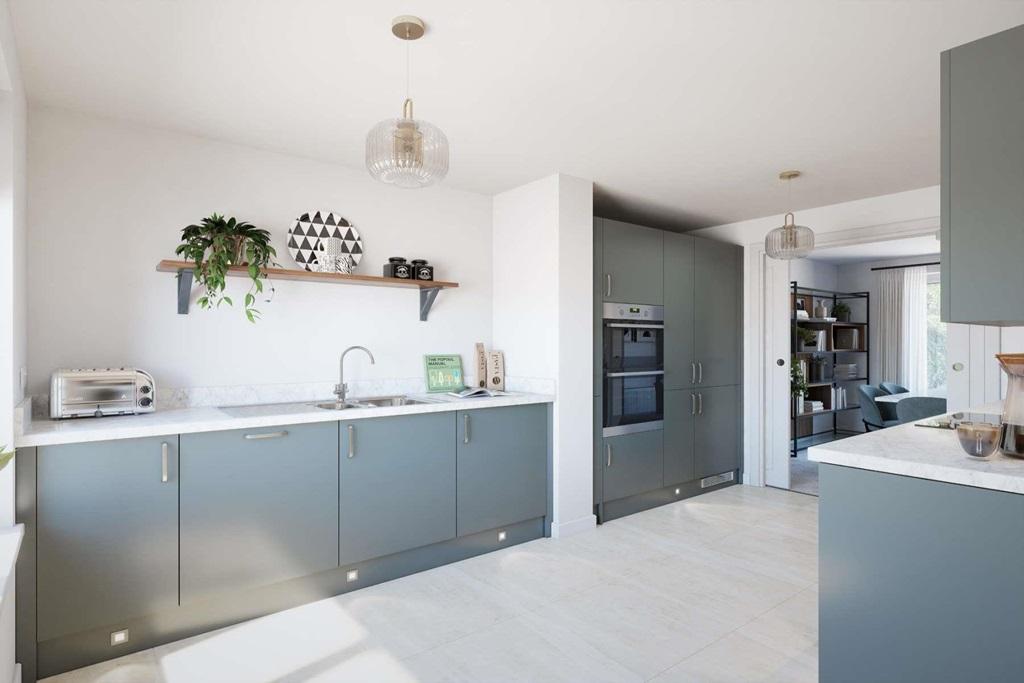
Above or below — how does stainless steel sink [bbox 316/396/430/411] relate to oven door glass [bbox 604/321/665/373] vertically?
below

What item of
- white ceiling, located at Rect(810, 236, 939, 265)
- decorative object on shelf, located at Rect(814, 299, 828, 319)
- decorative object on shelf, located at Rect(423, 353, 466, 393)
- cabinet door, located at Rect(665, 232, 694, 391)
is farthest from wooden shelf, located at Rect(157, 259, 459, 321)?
decorative object on shelf, located at Rect(814, 299, 828, 319)

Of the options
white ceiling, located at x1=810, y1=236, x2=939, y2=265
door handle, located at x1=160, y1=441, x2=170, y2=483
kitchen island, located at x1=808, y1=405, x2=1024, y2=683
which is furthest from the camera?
white ceiling, located at x1=810, y1=236, x2=939, y2=265

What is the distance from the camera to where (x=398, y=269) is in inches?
134

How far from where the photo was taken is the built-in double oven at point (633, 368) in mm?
3924

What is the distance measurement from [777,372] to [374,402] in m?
3.41

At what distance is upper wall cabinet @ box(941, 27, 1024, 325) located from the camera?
144 cm

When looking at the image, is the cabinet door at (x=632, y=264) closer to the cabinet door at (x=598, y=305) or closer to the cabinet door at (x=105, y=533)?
the cabinet door at (x=598, y=305)

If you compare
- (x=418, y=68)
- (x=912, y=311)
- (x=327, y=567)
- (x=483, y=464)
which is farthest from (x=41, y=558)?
(x=912, y=311)

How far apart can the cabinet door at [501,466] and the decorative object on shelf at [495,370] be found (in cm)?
44

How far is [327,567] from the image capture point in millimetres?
2689

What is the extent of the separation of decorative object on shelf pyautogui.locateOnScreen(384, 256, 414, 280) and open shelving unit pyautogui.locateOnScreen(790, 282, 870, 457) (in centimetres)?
464

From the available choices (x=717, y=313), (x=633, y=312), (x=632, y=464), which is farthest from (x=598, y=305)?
(x=717, y=313)

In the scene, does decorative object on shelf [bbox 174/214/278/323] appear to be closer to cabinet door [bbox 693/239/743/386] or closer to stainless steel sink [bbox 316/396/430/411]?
stainless steel sink [bbox 316/396/430/411]

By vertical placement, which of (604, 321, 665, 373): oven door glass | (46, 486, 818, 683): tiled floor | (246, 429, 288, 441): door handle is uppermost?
(604, 321, 665, 373): oven door glass
